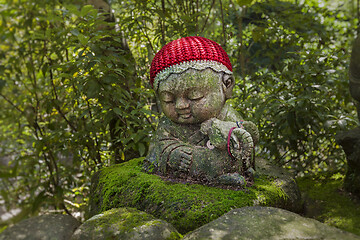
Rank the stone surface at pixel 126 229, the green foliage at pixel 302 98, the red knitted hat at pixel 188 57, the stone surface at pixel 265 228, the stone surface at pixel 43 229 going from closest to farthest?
the stone surface at pixel 265 228, the stone surface at pixel 126 229, the stone surface at pixel 43 229, the red knitted hat at pixel 188 57, the green foliage at pixel 302 98

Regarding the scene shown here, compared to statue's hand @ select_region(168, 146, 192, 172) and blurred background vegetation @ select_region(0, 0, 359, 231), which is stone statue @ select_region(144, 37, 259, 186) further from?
blurred background vegetation @ select_region(0, 0, 359, 231)

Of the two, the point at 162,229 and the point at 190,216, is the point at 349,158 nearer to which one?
the point at 190,216

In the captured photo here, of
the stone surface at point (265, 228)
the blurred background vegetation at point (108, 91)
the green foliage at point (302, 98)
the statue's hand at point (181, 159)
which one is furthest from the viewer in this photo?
the green foliage at point (302, 98)

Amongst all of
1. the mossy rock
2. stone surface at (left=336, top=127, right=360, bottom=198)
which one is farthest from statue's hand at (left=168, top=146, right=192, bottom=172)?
stone surface at (left=336, top=127, right=360, bottom=198)

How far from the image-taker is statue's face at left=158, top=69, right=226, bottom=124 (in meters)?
3.18

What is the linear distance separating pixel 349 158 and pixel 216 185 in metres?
1.61

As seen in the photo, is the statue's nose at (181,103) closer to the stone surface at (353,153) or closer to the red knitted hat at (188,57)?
the red knitted hat at (188,57)

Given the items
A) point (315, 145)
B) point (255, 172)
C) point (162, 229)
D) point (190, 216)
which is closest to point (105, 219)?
point (162, 229)

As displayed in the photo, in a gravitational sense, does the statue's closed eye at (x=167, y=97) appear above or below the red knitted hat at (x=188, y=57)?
below

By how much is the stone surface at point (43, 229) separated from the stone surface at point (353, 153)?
9.60ft

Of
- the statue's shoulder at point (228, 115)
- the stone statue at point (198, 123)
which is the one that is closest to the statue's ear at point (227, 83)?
the stone statue at point (198, 123)

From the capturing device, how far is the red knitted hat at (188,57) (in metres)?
3.23

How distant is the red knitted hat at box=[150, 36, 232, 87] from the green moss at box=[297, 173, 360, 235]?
1.78 m

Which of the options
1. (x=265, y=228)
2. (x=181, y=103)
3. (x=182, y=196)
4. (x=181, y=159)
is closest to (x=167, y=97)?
(x=181, y=103)
